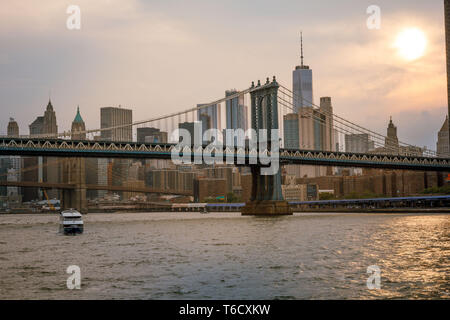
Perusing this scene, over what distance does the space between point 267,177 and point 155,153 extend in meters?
20.4

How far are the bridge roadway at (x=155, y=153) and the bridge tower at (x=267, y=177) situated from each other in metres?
3.75

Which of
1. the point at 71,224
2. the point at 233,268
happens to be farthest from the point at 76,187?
the point at 233,268

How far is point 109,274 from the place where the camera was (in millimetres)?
28344

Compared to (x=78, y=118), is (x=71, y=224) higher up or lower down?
lower down

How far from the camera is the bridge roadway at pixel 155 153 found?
91250mm

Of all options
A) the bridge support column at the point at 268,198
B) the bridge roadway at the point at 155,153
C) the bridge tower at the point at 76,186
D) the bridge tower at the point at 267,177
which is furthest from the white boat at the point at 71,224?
the bridge tower at the point at 76,186

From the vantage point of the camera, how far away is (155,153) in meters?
95.3

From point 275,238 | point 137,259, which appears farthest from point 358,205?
point 137,259

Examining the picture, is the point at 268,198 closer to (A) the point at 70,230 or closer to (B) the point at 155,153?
(B) the point at 155,153

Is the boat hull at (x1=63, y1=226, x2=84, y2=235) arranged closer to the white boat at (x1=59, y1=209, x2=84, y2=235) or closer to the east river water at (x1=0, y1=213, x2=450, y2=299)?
the white boat at (x1=59, y1=209, x2=84, y2=235)

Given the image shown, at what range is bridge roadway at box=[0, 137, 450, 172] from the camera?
9125 cm

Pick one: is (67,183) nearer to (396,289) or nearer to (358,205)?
(358,205)

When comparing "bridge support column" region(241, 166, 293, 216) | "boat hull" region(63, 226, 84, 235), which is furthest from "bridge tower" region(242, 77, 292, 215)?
"boat hull" region(63, 226, 84, 235)
